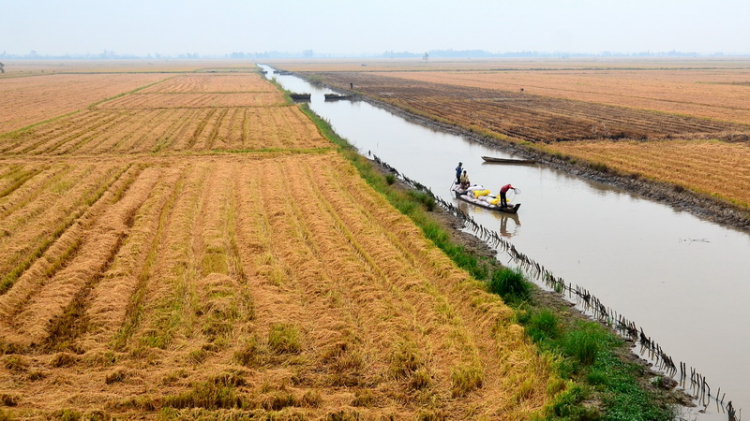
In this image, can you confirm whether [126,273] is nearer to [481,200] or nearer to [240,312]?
[240,312]

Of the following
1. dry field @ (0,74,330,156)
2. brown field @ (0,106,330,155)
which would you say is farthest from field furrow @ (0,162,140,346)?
dry field @ (0,74,330,156)

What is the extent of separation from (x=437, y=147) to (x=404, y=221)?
14938 mm

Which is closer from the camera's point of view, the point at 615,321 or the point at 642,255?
the point at 615,321

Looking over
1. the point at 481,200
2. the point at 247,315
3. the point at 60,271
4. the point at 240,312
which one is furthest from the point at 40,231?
the point at 481,200

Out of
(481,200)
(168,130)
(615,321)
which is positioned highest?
(168,130)

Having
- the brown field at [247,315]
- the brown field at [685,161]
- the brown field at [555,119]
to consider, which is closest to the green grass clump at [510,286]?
the brown field at [247,315]

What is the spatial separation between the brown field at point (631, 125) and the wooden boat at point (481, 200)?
20.9 ft

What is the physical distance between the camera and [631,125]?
1260 inches

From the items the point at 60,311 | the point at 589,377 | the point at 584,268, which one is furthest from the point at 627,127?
the point at 60,311

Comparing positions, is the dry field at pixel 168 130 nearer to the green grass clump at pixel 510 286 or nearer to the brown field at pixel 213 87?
the brown field at pixel 213 87

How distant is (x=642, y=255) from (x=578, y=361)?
635 cm

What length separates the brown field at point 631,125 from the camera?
20.8 meters

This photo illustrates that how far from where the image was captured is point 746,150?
943 inches

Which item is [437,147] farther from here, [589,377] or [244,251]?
[589,377]
